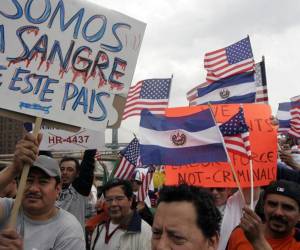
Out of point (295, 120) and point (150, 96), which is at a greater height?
point (150, 96)

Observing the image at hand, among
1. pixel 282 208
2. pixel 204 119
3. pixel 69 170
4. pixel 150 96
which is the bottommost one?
pixel 282 208

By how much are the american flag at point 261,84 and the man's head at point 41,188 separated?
450cm

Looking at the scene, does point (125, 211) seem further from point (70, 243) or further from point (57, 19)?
point (57, 19)

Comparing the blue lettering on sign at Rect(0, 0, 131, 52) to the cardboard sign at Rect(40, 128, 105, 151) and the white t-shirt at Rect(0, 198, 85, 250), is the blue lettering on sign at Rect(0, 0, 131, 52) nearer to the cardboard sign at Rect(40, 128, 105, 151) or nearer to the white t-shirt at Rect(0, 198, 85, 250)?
the white t-shirt at Rect(0, 198, 85, 250)

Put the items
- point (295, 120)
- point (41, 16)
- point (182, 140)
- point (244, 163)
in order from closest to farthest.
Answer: point (41, 16) < point (244, 163) < point (182, 140) < point (295, 120)

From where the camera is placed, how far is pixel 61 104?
289 centimetres

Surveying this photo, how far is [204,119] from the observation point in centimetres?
471

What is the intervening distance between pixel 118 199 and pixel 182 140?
108 cm

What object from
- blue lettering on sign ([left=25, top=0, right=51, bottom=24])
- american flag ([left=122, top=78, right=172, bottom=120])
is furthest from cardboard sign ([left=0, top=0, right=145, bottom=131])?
american flag ([left=122, top=78, right=172, bottom=120])

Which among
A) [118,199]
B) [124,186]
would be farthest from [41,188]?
[124,186]

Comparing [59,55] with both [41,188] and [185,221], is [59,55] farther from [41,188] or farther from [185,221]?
[185,221]

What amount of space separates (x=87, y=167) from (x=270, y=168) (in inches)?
69.5

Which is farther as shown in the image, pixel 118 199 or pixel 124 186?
pixel 124 186

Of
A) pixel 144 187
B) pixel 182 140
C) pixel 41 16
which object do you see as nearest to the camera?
pixel 41 16
